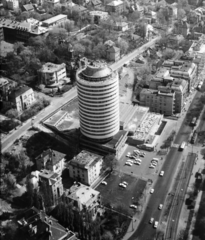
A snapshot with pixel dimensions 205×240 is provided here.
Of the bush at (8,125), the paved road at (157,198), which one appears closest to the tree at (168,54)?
the paved road at (157,198)

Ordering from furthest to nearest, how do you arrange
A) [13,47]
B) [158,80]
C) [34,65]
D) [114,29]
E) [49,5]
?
1. [49,5]
2. [114,29]
3. [13,47]
4. [34,65]
5. [158,80]

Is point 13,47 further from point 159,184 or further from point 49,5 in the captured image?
point 159,184

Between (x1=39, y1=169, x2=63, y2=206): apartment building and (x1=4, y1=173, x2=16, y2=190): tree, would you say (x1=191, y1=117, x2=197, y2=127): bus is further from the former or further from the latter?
(x1=4, y1=173, x2=16, y2=190): tree

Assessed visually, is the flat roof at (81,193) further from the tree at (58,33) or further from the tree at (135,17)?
the tree at (135,17)

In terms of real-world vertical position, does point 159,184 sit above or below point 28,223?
below

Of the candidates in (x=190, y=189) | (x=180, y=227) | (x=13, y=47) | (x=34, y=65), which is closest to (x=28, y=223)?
(x=180, y=227)

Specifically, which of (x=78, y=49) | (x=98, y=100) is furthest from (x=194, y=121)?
(x=78, y=49)

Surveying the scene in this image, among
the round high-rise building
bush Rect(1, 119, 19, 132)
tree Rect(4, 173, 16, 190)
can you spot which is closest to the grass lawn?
the round high-rise building
